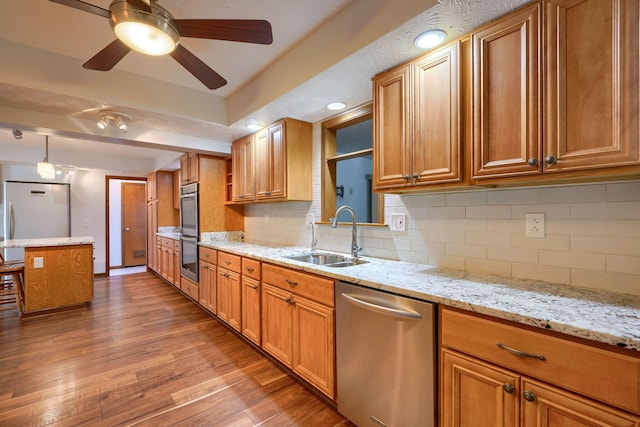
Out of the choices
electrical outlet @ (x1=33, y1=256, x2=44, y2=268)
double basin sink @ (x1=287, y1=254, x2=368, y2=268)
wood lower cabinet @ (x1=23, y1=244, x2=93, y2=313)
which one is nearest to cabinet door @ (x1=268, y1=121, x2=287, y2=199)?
double basin sink @ (x1=287, y1=254, x2=368, y2=268)

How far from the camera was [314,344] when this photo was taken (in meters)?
1.86

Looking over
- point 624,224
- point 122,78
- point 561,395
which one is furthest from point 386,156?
point 122,78

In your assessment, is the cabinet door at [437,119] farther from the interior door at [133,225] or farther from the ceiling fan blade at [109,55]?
the interior door at [133,225]

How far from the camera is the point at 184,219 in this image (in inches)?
163

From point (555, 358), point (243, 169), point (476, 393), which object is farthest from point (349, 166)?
point (555, 358)

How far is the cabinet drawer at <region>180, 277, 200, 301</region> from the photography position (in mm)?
3744

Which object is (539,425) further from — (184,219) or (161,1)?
(184,219)

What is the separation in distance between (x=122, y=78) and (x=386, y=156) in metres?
2.28

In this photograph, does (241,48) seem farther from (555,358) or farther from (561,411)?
(561,411)

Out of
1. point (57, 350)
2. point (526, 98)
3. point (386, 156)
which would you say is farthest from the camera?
point (57, 350)

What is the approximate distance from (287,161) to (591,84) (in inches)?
82.7

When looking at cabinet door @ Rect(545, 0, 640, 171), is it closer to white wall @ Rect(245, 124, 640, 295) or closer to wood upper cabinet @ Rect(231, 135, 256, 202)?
white wall @ Rect(245, 124, 640, 295)

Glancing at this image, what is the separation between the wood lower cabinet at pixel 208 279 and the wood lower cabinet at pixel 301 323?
3.70 ft

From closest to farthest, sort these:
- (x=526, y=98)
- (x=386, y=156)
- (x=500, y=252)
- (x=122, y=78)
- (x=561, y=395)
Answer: (x=561, y=395) < (x=526, y=98) < (x=500, y=252) < (x=386, y=156) < (x=122, y=78)
